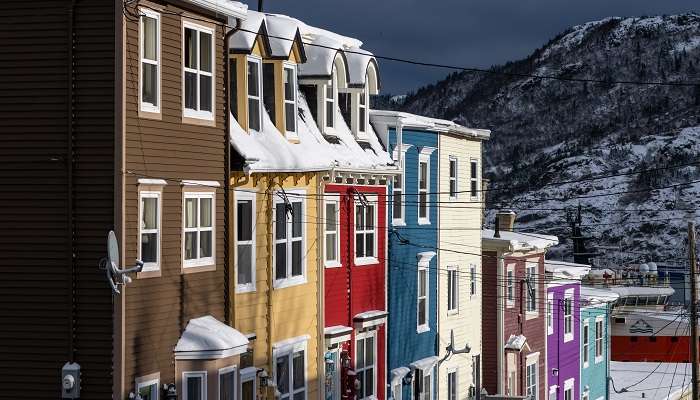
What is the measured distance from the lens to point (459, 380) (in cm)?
4459

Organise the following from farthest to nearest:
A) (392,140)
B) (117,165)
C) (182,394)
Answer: (392,140) → (182,394) → (117,165)

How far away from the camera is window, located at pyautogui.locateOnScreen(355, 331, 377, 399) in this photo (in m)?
36.1

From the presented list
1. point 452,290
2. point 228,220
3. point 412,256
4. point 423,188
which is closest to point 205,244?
point 228,220

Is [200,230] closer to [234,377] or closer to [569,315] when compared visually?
[234,377]

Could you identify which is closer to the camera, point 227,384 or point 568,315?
point 227,384

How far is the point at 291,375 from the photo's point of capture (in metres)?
30.9

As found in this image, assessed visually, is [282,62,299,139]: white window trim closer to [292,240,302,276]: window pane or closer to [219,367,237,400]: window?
[292,240,302,276]: window pane

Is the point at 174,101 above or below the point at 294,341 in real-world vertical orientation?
above

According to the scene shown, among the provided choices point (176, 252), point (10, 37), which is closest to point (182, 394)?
point (176, 252)

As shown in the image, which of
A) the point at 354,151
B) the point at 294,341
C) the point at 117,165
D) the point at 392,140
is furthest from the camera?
the point at 392,140

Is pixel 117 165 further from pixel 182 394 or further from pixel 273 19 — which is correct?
pixel 273 19

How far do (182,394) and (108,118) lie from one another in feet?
17.5

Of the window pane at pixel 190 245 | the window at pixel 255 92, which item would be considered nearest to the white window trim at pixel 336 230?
the window at pixel 255 92

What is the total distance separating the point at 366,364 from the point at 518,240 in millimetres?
14163
